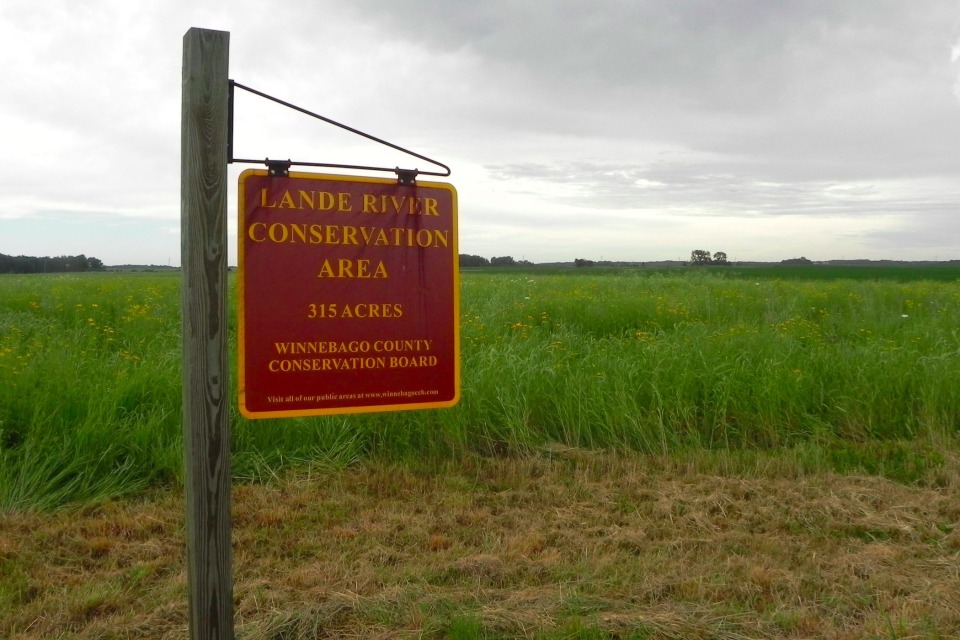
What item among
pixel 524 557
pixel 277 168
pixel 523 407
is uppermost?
pixel 277 168

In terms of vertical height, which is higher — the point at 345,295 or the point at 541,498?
the point at 345,295

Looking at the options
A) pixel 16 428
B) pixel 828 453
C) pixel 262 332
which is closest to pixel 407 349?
pixel 262 332

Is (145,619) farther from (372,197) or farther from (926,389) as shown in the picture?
(926,389)

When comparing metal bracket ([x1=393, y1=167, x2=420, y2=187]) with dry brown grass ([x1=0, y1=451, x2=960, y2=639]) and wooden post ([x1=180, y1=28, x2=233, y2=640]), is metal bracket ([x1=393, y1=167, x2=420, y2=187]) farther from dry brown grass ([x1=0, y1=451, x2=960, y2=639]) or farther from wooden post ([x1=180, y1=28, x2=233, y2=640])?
dry brown grass ([x1=0, y1=451, x2=960, y2=639])

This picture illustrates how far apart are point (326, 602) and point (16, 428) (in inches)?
108

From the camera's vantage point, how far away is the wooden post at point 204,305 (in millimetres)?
2414

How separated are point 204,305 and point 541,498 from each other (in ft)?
8.51

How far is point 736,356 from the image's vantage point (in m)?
6.73

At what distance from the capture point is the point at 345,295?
108 inches

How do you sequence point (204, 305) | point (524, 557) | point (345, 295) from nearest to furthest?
point (204, 305) → point (345, 295) → point (524, 557)

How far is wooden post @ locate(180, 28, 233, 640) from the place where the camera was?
2.41 m

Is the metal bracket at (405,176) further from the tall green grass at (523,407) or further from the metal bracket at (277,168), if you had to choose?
the tall green grass at (523,407)

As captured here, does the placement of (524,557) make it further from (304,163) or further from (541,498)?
(304,163)

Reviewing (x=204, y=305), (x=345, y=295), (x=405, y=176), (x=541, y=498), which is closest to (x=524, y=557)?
(x=541, y=498)
